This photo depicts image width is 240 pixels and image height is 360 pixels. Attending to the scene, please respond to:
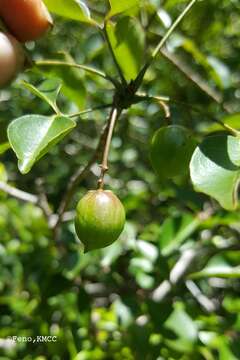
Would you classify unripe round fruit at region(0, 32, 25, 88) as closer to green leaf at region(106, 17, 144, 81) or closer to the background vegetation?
the background vegetation

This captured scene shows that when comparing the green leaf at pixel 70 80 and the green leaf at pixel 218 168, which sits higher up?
the green leaf at pixel 218 168

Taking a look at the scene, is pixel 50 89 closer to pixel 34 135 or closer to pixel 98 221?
pixel 34 135

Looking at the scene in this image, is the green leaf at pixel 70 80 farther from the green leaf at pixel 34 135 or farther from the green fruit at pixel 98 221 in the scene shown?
the green fruit at pixel 98 221

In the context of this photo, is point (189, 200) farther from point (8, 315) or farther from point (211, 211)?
point (8, 315)

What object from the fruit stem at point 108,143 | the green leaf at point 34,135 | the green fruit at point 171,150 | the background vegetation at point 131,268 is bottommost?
the background vegetation at point 131,268

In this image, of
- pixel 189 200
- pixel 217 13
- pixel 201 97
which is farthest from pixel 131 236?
pixel 217 13

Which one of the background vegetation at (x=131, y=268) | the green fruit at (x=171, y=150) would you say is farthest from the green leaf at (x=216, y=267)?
the green fruit at (x=171, y=150)

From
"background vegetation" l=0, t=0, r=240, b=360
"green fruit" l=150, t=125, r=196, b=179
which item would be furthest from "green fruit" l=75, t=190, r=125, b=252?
"background vegetation" l=0, t=0, r=240, b=360
